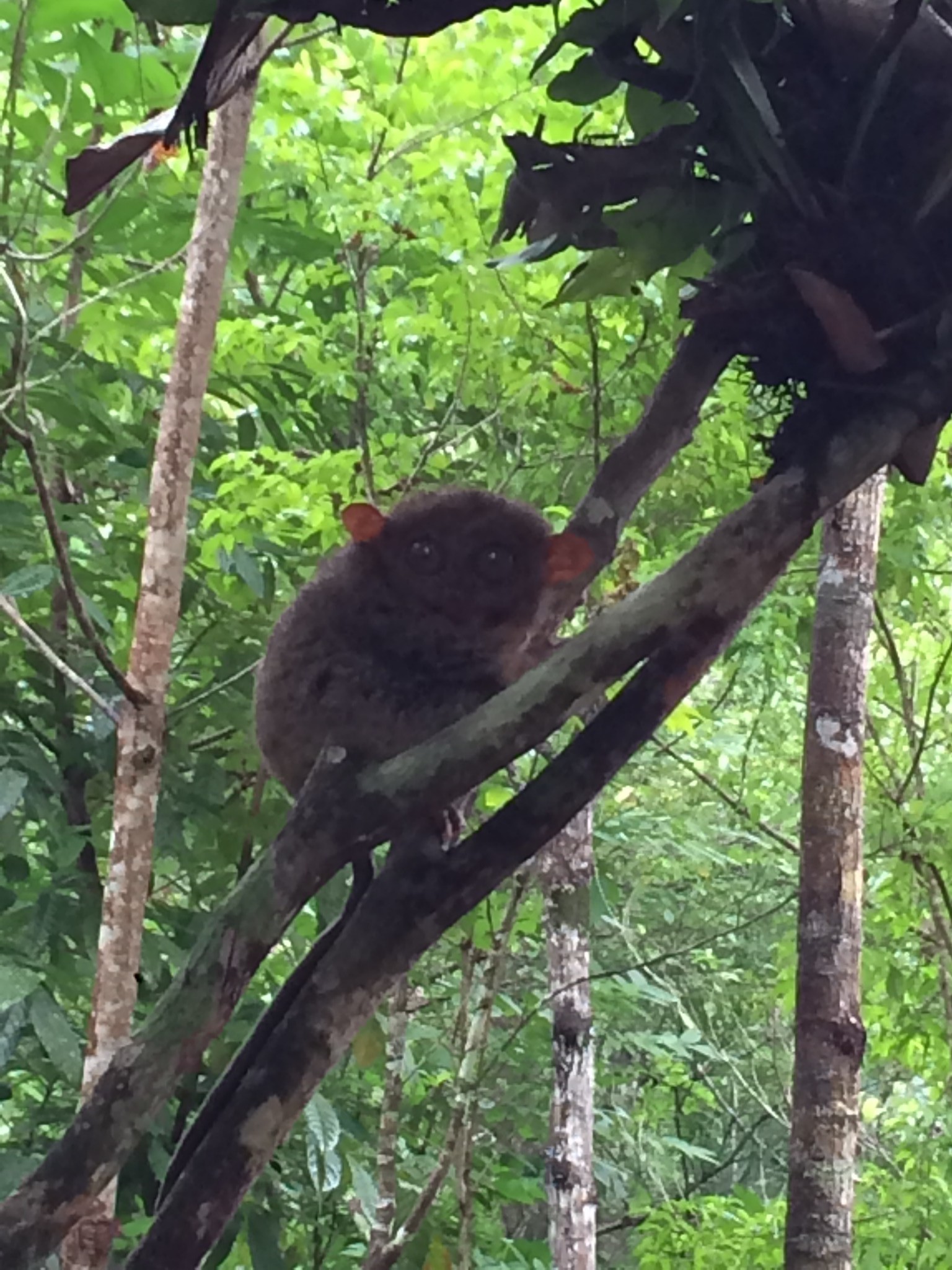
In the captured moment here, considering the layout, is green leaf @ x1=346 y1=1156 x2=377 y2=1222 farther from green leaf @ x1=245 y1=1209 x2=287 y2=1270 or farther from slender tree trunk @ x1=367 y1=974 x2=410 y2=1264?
green leaf @ x1=245 y1=1209 x2=287 y2=1270

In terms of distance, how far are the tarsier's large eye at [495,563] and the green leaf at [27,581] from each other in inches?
28.3

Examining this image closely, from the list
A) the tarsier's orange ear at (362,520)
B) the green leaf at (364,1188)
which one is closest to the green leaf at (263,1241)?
the green leaf at (364,1188)

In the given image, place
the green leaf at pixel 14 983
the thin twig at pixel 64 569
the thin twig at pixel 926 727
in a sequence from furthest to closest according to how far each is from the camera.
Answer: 1. the thin twig at pixel 926 727
2. the green leaf at pixel 14 983
3. the thin twig at pixel 64 569

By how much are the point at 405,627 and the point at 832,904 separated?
622mm

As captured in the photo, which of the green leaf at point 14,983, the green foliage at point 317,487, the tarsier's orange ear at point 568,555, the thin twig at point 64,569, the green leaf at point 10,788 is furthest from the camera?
the green foliage at point 317,487

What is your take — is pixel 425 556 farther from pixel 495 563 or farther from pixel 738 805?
pixel 738 805

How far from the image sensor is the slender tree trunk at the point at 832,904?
1399mm

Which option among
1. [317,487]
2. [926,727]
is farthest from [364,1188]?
[926,727]

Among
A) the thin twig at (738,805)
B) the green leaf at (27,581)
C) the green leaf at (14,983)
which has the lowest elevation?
the green leaf at (14,983)

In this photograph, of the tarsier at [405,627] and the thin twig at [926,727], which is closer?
the tarsier at [405,627]

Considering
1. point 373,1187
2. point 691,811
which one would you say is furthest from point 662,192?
point 691,811

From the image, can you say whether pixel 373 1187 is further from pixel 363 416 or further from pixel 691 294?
pixel 691 294

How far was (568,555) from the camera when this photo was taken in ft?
3.21

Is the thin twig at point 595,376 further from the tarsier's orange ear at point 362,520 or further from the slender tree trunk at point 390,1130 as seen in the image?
the slender tree trunk at point 390,1130
